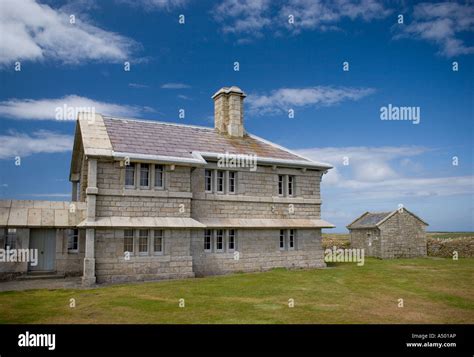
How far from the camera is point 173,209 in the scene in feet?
63.7

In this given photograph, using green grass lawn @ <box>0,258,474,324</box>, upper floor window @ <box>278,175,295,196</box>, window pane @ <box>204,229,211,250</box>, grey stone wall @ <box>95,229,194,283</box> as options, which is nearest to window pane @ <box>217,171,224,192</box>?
window pane @ <box>204,229,211,250</box>

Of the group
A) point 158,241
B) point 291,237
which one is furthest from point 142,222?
point 291,237

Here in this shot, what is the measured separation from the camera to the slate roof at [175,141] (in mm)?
19656

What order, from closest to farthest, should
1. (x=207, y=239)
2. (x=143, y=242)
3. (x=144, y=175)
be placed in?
(x=143, y=242), (x=144, y=175), (x=207, y=239)

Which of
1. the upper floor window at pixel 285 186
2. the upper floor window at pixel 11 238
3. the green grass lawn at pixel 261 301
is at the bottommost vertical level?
the green grass lawn at pixel 261 301

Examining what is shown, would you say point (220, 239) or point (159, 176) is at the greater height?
point (159, 176)

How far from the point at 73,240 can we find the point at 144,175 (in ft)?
16.9

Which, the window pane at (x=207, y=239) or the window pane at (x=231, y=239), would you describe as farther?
the window pane at (x=231, y=239)

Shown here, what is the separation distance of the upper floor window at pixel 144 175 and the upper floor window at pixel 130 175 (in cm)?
42

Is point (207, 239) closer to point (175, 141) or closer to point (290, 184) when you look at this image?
point (175, 141)

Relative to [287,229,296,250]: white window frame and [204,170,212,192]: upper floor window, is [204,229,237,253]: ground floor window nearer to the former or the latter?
[204,170,212,192]: upper floor window

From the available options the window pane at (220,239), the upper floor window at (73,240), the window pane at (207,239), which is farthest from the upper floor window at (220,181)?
the upper floor window at (73,240)

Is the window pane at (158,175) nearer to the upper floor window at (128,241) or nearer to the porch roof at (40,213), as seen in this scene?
the upper floor window at (128,241)

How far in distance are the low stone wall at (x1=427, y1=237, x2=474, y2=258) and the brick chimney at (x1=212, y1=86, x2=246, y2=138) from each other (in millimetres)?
19577
